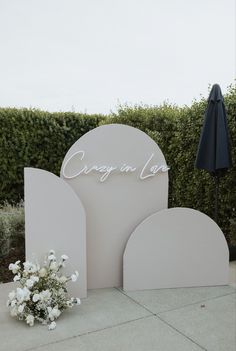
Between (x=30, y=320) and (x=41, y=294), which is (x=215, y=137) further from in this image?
(x=30, y=320)

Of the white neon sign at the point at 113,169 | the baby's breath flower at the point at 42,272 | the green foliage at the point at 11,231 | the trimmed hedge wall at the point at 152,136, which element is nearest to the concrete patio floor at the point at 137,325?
the baby's breath flower at the point at 42,272

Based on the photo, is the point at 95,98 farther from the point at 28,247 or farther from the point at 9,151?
the point at 28,247

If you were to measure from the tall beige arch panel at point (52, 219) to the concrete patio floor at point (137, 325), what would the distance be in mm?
523

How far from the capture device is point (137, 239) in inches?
147

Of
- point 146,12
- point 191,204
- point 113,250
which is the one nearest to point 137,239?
point 113,250

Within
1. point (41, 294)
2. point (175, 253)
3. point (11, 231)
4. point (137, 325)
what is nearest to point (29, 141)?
point (11, 231)

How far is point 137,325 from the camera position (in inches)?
115

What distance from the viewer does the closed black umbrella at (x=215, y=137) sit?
171 inches

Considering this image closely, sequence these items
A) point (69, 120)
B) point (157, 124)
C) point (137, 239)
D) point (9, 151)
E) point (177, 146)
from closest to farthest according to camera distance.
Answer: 1. point (137, 239)
2. point (177, 146)
3. point (157, 124)
4. point (9, 151)
5. point (69, 120)

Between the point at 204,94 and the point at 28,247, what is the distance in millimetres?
3926

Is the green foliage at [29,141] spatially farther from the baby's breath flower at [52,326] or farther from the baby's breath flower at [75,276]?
the baby's breath flower at [52,326]

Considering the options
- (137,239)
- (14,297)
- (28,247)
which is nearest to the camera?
(14,297)

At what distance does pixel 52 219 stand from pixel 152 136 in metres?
→ 3.63

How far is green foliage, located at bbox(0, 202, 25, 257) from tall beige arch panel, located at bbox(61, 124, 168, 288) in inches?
56.4
